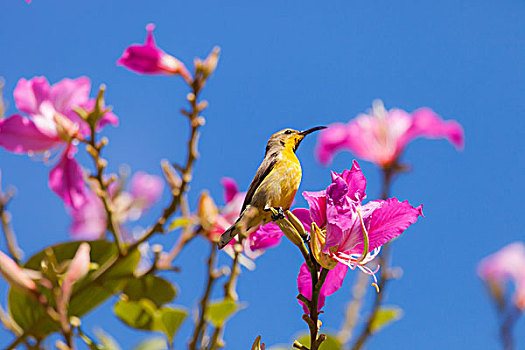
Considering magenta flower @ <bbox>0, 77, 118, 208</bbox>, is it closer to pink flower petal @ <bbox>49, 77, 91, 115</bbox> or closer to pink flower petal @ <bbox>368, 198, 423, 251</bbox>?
pink flower petal @ <bbox>49, 77, 91, 115</bbox>

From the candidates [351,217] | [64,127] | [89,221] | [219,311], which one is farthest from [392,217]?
[89,221]

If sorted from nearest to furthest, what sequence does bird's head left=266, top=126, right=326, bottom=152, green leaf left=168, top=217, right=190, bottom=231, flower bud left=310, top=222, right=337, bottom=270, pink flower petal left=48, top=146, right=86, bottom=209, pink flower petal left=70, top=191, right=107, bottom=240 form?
flower bud left=310, top=222, right=337, bottom=270 < bird's head left=266, top=126, right=326, bottom=152 < green leaf left=168, top=217, right=190, bottom=231 < pink flower petal left=48, top=146, right=86, bottom=209 < pink flower petal left=70, top=191, right=107, bottom=240

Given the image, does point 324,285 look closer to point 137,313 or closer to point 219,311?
point 219,311

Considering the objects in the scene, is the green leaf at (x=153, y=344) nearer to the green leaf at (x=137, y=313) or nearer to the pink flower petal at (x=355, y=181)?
the green leaf at (x=137, y=313)

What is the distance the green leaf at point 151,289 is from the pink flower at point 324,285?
419 millimetres

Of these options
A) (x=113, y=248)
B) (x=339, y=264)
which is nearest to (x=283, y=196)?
(x=339, y=264)

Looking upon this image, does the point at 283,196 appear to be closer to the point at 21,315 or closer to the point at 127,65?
the point at 21,315

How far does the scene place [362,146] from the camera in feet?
5.63

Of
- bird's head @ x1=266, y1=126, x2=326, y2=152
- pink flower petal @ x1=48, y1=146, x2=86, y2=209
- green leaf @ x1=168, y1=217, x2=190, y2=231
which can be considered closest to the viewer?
bird's head @ x1=266, y1=126, x2=326, y2=152

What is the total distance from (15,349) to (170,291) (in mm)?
267

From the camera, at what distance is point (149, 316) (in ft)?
2.89

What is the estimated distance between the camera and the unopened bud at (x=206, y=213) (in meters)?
0.99

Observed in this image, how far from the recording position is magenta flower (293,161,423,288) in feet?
1.87

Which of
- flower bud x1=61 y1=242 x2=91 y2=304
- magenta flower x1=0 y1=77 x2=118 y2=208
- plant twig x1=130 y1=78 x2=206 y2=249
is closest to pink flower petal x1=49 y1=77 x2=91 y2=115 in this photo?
magenta flower x1=0 y1=77 x2=118 y2=208
